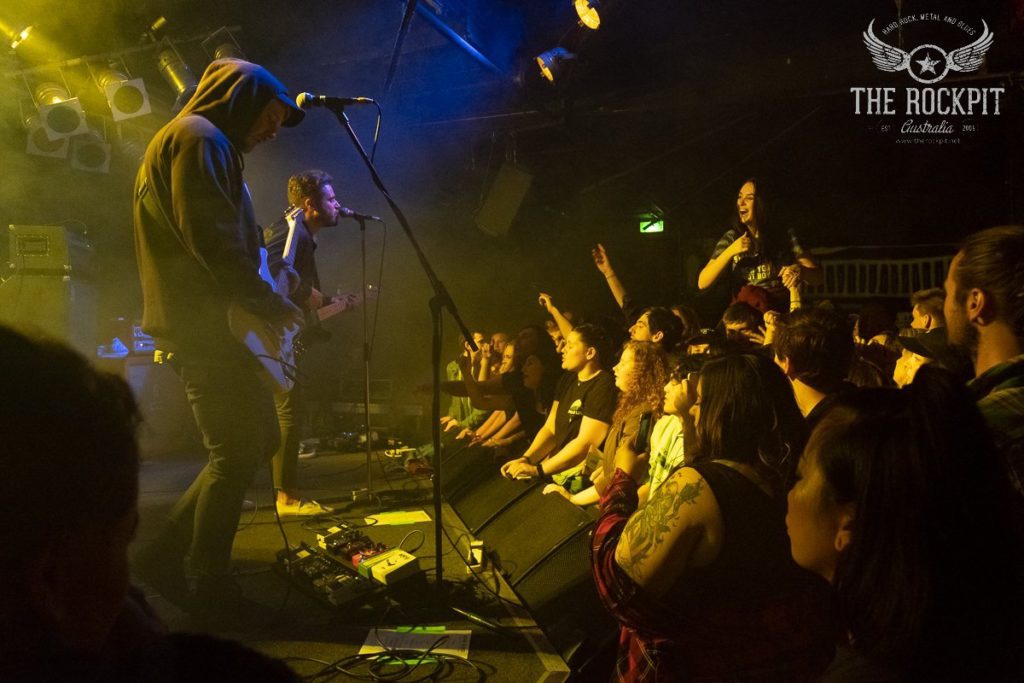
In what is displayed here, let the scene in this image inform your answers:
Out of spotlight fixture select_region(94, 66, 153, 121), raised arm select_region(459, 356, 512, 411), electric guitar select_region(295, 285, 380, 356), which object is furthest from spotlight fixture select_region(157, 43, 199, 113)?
raised arm select_region(459, 356, 512, 411)

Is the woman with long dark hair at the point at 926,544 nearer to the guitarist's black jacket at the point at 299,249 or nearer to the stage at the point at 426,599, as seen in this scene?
the stage at the point at 426,599

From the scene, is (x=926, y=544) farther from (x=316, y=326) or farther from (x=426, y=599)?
(x=316, y=326)

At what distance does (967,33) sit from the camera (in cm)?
494

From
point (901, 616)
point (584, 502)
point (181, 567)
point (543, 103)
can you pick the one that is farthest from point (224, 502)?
point (543, 103)

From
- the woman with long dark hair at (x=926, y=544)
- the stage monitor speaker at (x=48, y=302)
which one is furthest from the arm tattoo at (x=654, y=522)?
the stage monitor speaker at (x=48, y=302)

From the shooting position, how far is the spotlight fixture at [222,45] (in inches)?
207

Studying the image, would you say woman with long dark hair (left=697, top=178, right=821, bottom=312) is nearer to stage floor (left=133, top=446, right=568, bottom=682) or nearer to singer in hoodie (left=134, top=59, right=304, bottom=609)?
stage floor (left=133, top=446, right=568, bottom=682)

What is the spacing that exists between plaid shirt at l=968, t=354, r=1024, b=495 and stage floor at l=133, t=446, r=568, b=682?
61.2 inches

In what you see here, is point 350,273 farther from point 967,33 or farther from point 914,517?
point 914,517

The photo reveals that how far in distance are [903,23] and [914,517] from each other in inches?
217

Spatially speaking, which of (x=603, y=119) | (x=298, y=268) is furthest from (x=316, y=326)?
(x=603, y=119)

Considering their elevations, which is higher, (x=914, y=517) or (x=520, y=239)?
(x=520, y=239)

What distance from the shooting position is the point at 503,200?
22.8 ft

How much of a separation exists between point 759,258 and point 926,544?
364cm
